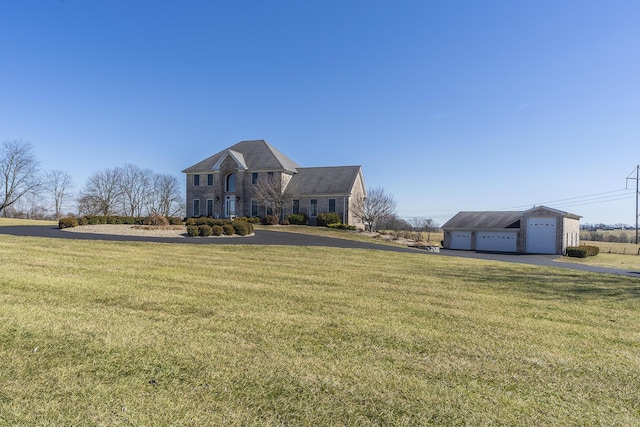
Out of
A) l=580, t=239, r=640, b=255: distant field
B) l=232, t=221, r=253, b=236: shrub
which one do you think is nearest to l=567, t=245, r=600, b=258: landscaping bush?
l=580, t=239, r=640, b=255: distant field

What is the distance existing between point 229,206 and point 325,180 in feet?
36.4

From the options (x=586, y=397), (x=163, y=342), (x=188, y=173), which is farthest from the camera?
(x=188, y=173)

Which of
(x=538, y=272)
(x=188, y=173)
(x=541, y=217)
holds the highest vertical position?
(x=188, y=173)

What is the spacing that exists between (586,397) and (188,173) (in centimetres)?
4303

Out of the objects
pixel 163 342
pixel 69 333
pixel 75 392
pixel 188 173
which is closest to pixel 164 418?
pixel 75 392

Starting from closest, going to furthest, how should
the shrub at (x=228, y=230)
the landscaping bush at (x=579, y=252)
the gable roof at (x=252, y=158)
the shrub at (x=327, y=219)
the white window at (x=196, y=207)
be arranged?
the shrub at (x=228, y=230), the landscaping bush at (x=579, y=252), the shrub at (x=327, y=219), the gable roof at (x=252, y=158), the white window at (x=196, y=207)

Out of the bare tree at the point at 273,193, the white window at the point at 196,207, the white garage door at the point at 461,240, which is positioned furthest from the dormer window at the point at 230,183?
the white garage door at the point at 461,240

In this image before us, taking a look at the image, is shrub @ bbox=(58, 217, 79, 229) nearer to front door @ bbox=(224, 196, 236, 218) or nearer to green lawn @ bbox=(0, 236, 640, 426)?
front door @ bbox=(224, 196, 236, 218)

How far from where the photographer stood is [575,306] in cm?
823

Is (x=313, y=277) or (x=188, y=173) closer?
(x=313, y=277)

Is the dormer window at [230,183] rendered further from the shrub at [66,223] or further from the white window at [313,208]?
the shrub at [66,223]

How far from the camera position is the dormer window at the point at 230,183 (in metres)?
40.8

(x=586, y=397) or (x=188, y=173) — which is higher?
(x=188, y=173)

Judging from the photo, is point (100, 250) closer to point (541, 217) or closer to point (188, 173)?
point (188, 173)
